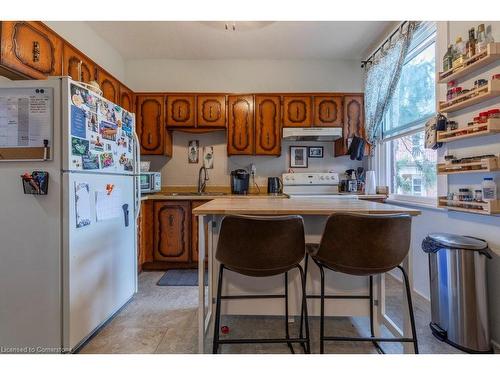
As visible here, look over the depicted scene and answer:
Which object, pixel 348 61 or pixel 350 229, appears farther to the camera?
pixel 348 61

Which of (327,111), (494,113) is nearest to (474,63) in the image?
(494,113)

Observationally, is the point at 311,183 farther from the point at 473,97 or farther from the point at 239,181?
the point at 473,97

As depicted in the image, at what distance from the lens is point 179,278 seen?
297 centimetres

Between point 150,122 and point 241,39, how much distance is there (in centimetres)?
163

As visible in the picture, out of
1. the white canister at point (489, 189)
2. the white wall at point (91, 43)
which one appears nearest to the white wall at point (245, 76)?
the white wall at point (91, 43)

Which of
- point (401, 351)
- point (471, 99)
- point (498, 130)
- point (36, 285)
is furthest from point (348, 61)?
point (36, 285)

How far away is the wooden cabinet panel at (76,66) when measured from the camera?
2.35 meters

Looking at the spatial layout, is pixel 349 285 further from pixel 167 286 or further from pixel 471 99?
pixel 167 286

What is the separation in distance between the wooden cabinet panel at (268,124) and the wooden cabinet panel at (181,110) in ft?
2.94

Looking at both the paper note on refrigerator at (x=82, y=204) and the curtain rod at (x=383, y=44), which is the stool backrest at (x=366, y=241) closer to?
the paper note on refrigerator at (x=82, y=204)

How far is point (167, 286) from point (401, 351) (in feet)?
7.08

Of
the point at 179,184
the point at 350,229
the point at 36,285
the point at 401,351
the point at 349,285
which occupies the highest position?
the point at 179,184

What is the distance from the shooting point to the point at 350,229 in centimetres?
133

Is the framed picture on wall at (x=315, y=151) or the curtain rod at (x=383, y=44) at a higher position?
the curtain rod at (x=383, y=44)
